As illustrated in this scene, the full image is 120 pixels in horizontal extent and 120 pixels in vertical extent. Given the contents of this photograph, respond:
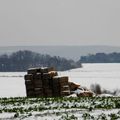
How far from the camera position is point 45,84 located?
110ft

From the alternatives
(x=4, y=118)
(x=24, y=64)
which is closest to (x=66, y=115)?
(x=4, y=118)

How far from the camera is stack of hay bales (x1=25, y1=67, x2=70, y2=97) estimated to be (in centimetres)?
3284

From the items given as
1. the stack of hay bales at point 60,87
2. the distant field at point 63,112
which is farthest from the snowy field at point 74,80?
the distant field at point 63,112

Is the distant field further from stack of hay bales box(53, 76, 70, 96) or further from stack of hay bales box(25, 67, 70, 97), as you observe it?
stack of hay bales box(25, 67, 70, 97)

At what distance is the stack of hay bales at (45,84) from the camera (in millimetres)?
32844

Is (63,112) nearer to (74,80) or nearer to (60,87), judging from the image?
(60,87)

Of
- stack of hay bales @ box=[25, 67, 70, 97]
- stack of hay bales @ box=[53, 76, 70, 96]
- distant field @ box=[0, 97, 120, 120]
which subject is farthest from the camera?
stack of hay bales @ box=[25, 67, 70, 97]

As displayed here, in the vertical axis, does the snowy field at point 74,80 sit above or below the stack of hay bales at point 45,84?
below

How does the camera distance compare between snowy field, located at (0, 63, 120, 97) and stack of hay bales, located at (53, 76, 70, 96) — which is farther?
snowy field, located at (0, 63, 120, 97)

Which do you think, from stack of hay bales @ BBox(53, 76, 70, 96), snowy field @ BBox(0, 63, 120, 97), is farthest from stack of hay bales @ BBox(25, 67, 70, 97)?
snowy field @ BBox(0, 63, 120, 97)

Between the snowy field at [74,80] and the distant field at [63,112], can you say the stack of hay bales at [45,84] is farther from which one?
the distant field at [63,112]

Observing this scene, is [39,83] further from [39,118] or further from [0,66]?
[0,66]

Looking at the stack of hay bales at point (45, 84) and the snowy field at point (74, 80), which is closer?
the stack of hay bales at point (45, 84)

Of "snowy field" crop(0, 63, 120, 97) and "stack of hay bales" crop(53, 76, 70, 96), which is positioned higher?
"stack of hay bales" crop(53, 76, 70, 96)
